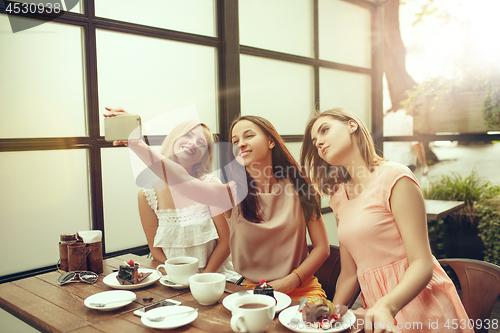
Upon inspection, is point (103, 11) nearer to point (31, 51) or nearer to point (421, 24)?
point (31, 51)

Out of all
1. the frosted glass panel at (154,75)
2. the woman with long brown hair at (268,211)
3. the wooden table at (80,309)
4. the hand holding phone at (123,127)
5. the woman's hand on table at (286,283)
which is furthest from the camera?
the frosted glass panel at (154,75)

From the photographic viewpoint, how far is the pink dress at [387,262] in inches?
51.3

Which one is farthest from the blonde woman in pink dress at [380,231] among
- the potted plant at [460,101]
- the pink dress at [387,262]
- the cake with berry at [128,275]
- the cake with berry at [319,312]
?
the potted plant at [460,101]

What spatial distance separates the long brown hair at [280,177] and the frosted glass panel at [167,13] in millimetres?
1125

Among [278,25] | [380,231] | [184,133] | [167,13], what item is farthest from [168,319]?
[278,25]

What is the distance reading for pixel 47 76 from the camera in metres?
2.03

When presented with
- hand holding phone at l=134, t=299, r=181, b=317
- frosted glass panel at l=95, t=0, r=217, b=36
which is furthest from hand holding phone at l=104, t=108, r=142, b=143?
frosted glass panel at l=95, t=0, r=217, b=36

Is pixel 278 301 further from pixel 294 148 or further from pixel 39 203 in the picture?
pixel 294 148

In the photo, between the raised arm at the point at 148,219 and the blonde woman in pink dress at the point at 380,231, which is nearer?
the blonde woman in pink dress at the point at 380,231

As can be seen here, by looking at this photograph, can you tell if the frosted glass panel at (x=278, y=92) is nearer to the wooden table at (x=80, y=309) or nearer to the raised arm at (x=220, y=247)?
the raised arm at (x=220, y=247)

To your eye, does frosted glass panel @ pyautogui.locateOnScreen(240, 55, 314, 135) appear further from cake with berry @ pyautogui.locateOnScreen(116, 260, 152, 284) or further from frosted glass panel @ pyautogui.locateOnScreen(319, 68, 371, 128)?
cake with berry @ pyautogui.locateOnScreen(116, 260, 152, 284)

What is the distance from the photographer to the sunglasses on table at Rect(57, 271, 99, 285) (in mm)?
1483

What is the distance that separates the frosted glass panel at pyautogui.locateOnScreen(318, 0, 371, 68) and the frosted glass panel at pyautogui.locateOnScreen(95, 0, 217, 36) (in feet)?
4.46

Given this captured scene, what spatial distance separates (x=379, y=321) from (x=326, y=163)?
0.72 meters
